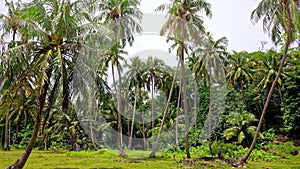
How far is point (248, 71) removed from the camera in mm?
32000

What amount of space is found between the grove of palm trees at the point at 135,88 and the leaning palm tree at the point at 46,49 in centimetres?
4

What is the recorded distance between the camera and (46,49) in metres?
11.9

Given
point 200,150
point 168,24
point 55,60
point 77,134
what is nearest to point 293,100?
point 200,150

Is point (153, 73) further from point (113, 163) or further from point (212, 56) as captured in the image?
point (113, 163)

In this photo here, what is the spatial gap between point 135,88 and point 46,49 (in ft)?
61.3

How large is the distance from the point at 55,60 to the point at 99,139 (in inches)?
859

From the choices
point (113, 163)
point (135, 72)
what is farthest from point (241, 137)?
point (113, 163)

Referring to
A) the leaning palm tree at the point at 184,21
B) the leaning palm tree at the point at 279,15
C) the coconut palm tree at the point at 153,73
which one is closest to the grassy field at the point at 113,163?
the leaning palm tree at the point at 184,21

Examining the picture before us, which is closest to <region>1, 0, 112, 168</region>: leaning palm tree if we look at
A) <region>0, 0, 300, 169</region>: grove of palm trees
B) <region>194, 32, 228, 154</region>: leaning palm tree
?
<region>0, 0, 300, 169</region>: grove of palm trees

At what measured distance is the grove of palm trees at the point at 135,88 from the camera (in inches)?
455

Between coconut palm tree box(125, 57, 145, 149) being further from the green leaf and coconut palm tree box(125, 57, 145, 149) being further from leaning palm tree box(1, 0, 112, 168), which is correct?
leaning palm tree box(1, 0, 112, 168)

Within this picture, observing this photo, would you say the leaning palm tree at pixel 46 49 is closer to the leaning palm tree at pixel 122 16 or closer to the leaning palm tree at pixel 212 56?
the leaning palm tree at pixel 122 16

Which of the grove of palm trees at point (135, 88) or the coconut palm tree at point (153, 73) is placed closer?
the grove of palm trees at point (135, 88)

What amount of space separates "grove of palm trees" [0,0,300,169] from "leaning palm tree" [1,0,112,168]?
4 centimetres
